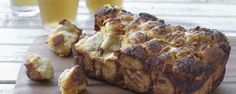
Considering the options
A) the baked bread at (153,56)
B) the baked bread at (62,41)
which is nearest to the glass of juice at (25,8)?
the baked bread at (62,41)

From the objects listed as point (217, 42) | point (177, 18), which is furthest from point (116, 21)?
point (177, 18)

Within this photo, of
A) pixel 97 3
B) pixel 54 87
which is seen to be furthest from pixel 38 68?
pixel 97 3

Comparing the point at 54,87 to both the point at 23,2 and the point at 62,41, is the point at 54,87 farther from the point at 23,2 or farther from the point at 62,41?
the point at 23,2

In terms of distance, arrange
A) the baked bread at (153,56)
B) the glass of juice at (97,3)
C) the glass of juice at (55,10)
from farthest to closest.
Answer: the glass of juice at (97,3)
the glass of juice at (55,10)
the baked bread at (153,56)

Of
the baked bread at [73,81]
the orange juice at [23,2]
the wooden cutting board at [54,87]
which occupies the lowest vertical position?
the wooden cutting board at [54,87]

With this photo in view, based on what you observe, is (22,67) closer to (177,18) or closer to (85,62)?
(85,62)

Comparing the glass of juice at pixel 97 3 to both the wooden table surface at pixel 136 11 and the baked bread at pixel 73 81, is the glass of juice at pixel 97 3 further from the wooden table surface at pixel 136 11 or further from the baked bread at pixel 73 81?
the baked bread at pixel 73 81
